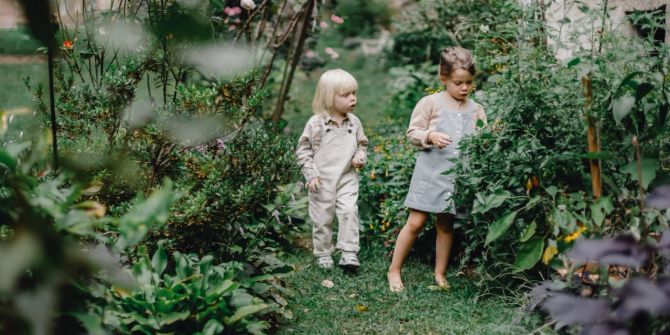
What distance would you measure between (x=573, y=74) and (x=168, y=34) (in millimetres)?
2947

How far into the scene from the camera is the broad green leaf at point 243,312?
9.37 feet

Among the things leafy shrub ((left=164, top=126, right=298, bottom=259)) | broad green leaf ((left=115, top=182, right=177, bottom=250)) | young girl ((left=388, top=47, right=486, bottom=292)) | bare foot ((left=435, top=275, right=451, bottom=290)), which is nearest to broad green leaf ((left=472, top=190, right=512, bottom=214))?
young girl ((left=388, top=47, right=486, bottom=292))

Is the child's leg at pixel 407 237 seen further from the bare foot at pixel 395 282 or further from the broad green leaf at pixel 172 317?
the broad green leaf at pixel 172 317

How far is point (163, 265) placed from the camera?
3102mm

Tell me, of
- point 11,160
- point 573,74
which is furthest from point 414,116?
point 11,160

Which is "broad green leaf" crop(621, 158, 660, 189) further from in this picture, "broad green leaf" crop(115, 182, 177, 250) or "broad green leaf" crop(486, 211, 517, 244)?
"broad green leaf" crop(115, 182, 177, 250)

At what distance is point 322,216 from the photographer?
4.43m

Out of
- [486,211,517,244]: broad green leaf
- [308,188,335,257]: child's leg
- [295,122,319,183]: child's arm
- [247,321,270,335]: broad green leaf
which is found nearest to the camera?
[247,321,270,335]: broad green leaf

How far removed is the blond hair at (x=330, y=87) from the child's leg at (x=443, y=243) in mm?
1073

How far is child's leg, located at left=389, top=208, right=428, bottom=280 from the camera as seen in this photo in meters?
4.02

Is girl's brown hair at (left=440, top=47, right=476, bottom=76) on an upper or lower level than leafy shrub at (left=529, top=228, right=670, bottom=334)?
upper

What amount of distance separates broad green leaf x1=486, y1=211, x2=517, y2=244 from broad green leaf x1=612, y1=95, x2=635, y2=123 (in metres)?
0.70

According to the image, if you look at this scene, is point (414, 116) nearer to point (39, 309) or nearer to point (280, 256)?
point (280, 256)

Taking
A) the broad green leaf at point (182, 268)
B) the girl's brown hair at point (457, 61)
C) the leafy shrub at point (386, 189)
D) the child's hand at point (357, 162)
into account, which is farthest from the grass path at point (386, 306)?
the girl's brown hair at point (457, 61)
